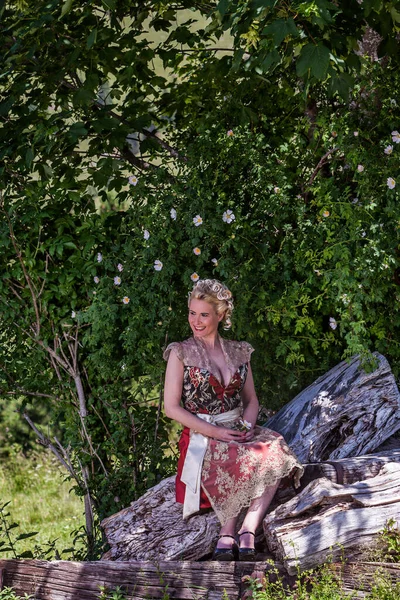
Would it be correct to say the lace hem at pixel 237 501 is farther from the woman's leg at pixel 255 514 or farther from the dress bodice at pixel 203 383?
the dress bodice at pixel 203 383

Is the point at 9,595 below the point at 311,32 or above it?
below

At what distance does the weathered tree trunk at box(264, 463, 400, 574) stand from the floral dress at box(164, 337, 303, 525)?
0.17m

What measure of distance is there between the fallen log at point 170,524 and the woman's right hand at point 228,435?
0.41 m

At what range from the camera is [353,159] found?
4.78m

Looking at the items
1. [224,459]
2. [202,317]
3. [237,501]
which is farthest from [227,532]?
[202,317]

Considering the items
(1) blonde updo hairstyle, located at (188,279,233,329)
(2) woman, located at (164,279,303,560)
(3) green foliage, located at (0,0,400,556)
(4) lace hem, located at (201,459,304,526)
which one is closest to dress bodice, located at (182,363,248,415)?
(2) woman, located at (164,279,303,560)

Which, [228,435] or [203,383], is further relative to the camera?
[203,383]

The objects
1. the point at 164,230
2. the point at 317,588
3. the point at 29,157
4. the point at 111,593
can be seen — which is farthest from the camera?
the point at 164,230

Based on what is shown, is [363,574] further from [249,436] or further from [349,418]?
[349,418]

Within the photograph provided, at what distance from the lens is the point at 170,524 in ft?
14.3

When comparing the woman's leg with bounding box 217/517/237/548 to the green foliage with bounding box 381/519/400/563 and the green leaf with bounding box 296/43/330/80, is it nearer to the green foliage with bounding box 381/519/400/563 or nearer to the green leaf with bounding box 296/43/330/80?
the green foliage with bounding box 381/519/400/563

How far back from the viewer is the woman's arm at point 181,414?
4.09m

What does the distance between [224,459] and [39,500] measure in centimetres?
505

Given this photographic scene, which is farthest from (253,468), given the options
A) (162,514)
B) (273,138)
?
(273,138)
